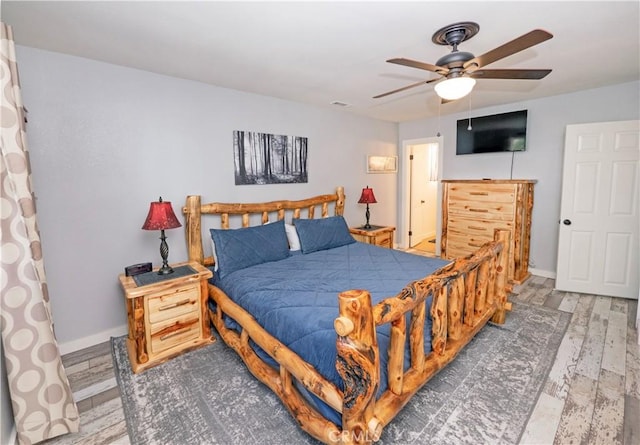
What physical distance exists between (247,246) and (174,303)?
2.65ft

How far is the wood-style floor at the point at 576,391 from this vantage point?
1.67m

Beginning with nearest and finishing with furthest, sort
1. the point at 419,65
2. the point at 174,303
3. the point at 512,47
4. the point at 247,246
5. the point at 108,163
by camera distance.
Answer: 1. the point at 512,47
2. the point at 419,65
3. the point at 174,303
4. the point at 108,163
5. the point at 247,246

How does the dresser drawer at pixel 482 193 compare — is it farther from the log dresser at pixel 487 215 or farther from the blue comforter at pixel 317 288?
the blue comforter at pixel 317 288

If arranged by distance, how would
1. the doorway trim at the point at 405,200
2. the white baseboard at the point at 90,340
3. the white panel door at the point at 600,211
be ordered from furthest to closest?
the doorway trim at the point at 405,200
the white panel door at the point at 600,211
the white baseboard at the point at 90,340

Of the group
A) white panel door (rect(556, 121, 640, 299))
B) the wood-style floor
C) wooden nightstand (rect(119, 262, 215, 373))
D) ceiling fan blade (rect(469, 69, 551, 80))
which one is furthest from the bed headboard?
white panel door (rect(556, 121, 640, 299))

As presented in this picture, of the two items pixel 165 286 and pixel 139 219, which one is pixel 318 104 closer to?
Result: pixel 139 219

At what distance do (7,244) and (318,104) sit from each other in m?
3.34

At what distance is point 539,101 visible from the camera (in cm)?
392

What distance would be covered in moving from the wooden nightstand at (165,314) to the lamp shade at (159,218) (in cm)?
42

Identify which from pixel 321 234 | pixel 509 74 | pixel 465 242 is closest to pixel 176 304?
pixel 321 234

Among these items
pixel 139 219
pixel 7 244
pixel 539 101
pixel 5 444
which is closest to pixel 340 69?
pixel 139 219

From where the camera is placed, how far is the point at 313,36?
2045mm

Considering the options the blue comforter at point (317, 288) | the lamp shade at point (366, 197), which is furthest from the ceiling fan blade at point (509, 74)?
the lamp shade at point (366, 197)

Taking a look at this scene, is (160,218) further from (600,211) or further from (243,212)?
(600,211)
